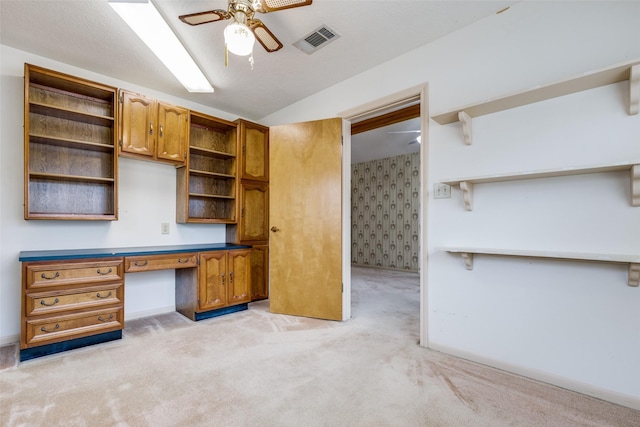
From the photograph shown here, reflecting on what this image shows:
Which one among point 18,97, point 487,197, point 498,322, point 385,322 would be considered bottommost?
point 385,322

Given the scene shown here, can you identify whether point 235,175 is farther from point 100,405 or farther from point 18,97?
point 100,405

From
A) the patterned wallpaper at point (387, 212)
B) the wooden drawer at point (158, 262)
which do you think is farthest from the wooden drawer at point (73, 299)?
the patterned wallpaper at point (387, 212)

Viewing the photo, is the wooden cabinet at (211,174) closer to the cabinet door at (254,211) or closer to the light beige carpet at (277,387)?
the cabinet door at (254,211)

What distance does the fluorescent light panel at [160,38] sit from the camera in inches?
75.6

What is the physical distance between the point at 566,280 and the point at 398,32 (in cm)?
215

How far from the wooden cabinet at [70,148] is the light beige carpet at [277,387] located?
1.33 meters

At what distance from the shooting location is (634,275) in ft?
4.94

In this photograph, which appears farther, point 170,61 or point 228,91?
point 228,91

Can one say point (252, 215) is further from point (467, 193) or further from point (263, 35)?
point (467, 193)

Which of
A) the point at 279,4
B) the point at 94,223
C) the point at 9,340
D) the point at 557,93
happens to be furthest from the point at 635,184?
the point at 9,340

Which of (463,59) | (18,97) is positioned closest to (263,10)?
(463,59)

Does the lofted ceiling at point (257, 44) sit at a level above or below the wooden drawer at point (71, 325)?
above

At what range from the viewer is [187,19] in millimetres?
1743

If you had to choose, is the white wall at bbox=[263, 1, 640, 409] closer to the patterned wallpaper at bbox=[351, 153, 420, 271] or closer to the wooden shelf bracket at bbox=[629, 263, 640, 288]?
the wooden shelf bracket at bbox=[629, 263, 640, 288]
